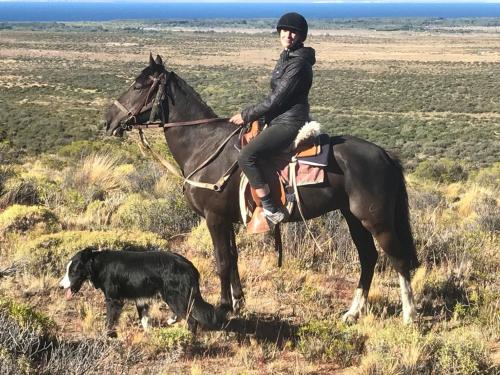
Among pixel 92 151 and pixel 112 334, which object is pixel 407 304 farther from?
pixel 92 151

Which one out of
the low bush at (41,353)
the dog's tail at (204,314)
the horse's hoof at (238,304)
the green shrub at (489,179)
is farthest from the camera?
the green shrub at (489,179)

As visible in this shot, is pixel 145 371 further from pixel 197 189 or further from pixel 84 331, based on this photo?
pixel 197 189

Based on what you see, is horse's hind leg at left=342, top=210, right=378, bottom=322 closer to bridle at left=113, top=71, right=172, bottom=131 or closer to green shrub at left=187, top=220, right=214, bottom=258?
green shrub at left=187, top=220, right=214, bottom=258

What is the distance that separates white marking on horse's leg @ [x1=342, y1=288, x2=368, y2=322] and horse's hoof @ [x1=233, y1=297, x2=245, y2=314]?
Answer: 1001mm

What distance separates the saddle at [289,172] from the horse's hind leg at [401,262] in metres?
0.82

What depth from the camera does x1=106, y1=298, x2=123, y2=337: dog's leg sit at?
5.11 meters

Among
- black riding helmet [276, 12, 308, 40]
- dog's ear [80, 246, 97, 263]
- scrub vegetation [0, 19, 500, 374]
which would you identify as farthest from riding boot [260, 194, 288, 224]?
dog's ear [80, 246, 97, 263]

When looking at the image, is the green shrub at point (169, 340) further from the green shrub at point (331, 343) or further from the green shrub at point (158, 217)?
the green shrub at point (158, 217)

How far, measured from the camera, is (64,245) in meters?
6.78

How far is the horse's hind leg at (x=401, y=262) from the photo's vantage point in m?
5.54

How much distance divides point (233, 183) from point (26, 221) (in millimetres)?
3522

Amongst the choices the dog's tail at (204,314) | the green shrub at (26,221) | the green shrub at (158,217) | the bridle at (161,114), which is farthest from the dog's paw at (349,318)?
the green shrub at (26,221)

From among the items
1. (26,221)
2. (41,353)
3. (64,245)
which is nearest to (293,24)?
(41,353)

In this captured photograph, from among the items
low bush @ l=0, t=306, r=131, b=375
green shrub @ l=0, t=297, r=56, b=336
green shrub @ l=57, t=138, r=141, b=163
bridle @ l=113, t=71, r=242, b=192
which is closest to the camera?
low bush @ l=0, t=306, r=131, b=375
